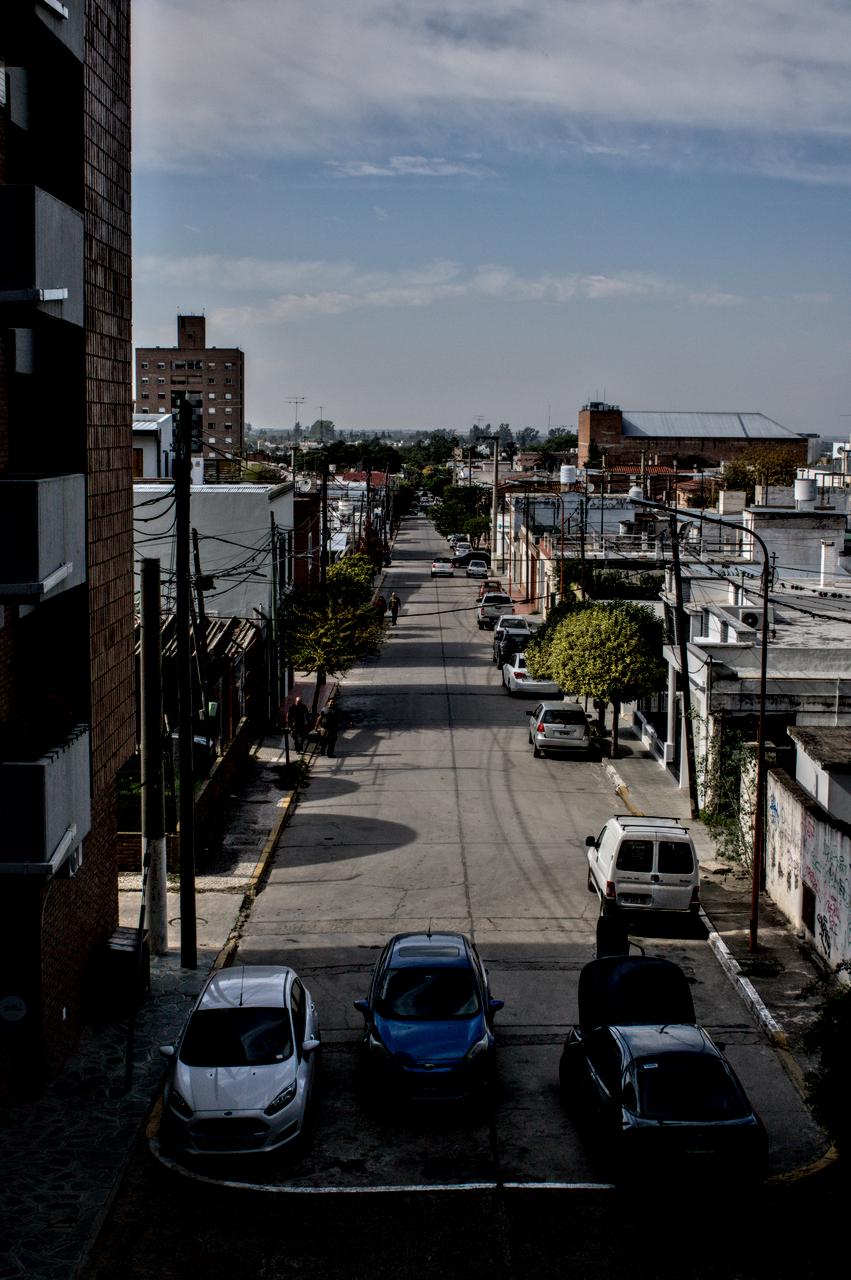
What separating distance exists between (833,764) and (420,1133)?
10.9 metres

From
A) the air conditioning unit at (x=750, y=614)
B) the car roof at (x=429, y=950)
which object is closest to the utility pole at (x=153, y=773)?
the car roof at (x=429, y=950)

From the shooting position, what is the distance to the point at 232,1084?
12797 mm

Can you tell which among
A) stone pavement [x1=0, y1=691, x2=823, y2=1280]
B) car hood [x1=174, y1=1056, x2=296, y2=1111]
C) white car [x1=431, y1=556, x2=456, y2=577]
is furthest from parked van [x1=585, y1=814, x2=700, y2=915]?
white car [x1=431, y1=556, x2=456, y2=577]

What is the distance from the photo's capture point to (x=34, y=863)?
40.8ft

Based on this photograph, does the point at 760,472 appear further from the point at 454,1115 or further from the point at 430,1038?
the point at 454,1115

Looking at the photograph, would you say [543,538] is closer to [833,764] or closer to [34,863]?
[833,764]

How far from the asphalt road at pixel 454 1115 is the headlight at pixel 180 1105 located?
1.92 ft

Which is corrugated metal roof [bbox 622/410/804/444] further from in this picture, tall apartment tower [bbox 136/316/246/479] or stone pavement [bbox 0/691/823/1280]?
stone pavement [bbox 0/691/823/1280]

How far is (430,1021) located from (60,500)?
675cm

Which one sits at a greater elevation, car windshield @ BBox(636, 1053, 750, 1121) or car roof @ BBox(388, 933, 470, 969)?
car roof @ BBox(388, 933, 470, 969)

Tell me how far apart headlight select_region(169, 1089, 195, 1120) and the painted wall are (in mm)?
9077

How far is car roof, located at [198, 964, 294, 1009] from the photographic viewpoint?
45.6ft

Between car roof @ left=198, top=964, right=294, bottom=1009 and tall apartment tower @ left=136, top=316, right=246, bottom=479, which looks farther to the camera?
tall apartment tower @ left=136, top=316, right=246, bottom=479

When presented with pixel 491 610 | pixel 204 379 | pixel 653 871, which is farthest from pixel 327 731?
pixel 204 379
